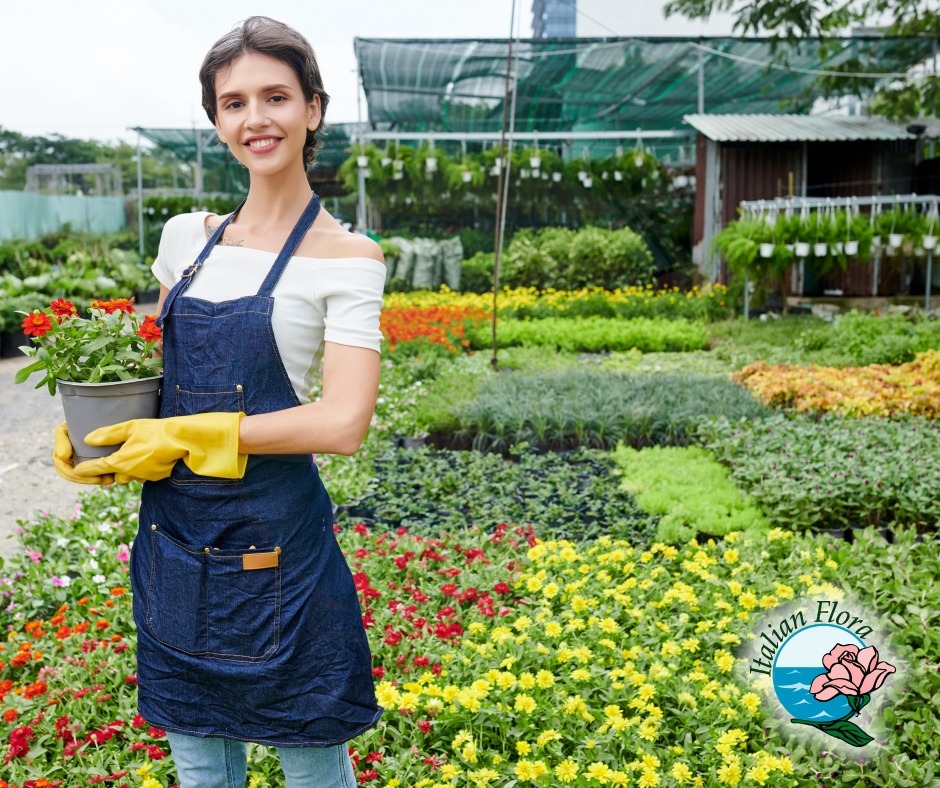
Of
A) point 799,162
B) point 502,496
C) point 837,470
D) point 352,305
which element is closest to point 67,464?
point 352,305

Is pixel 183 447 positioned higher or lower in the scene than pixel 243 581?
higher

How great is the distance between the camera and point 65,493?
5617 millimetres

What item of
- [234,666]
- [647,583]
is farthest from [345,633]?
[647,583]

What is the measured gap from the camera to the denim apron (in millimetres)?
1557

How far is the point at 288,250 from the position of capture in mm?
1575

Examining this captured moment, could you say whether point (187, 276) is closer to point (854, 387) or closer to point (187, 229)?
point (187, 229)

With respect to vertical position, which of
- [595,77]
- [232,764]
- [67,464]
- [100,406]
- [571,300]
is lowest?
[232,764]

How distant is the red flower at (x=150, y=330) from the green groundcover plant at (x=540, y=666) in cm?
113

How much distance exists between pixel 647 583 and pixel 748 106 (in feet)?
55.3

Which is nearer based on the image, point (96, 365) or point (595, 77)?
point (96, 365)

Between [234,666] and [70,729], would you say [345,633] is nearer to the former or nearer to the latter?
[234,666]

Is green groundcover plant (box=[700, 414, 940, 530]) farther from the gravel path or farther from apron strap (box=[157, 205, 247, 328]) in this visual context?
the gravel path

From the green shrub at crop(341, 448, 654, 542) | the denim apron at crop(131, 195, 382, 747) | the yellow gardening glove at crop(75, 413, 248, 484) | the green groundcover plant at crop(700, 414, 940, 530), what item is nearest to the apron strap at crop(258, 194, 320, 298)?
the denim apron at crop(131, 195, 382, 747)

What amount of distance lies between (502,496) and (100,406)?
3.26 m
